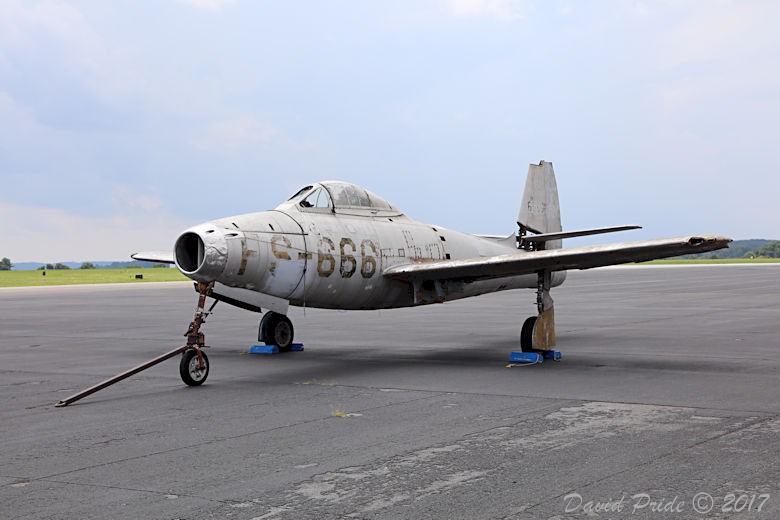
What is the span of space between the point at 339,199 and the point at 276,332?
288 centimetres

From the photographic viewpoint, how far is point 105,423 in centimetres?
921

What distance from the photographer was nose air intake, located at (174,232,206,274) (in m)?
12.6

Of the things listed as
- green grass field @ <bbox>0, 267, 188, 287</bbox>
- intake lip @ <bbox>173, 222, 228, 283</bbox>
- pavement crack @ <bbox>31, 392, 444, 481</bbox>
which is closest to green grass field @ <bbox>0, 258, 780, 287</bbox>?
green grass field @ <bbox>0, 267, 188, 287</bbox>

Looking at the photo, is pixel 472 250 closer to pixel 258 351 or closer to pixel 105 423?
pixel 258 351

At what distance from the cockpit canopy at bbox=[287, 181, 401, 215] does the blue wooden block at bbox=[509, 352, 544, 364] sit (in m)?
4.03

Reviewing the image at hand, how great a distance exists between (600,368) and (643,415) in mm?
4218

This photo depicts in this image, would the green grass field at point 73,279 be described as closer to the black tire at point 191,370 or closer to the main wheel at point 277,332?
the main wheel at point 277,332

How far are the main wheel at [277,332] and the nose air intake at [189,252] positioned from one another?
150 inches

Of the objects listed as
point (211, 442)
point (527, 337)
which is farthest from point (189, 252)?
point (527, 337)

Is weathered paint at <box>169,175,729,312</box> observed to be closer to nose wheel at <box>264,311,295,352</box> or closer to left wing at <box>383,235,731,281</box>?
left wing at <box>383,235,731,281</box>

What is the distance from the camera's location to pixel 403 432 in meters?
8.35

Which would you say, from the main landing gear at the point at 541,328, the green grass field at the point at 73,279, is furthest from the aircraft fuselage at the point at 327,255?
the green grass field at the point at 73,279

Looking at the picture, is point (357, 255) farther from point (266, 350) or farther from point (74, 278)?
point (74, 278)

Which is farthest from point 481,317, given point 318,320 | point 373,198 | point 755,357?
point 755,357
